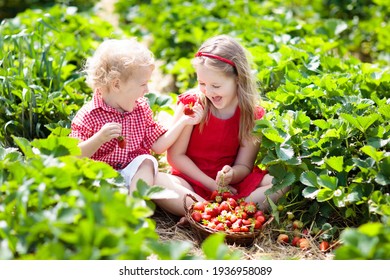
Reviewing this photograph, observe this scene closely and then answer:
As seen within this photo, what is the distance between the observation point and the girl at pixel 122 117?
312cm

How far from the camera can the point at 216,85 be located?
318cm

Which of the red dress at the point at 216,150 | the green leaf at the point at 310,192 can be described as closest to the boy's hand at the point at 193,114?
the red dress at the point at 216,150

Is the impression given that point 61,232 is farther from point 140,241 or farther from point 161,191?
point 161,191

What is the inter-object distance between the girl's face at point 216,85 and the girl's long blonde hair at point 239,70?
0.08 ft

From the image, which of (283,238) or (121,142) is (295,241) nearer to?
(283,238)

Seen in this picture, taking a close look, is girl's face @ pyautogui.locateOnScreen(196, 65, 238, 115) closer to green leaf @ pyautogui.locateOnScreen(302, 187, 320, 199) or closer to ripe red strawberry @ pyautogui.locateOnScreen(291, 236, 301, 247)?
green leaf @ pyautogui.locateOnScreen(302, 187, 320, 199)

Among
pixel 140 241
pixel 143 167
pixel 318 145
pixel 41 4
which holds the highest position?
pixel 140 241

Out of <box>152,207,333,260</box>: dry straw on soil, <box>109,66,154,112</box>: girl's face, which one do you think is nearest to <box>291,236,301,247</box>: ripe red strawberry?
<box>152,207,333,260</box>: dry straw on soil

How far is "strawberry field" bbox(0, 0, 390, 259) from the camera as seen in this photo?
78.8 inches

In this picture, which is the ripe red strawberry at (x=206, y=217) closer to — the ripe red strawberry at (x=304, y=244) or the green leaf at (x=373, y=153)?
the ripe red strawberry at (x=304, y=244)

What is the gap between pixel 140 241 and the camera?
1981 millimetres

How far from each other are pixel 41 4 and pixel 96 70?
412cm

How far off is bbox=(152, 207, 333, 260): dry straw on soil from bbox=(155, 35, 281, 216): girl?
10 cm

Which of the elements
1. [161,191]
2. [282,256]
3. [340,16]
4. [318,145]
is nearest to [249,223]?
[282,256]
